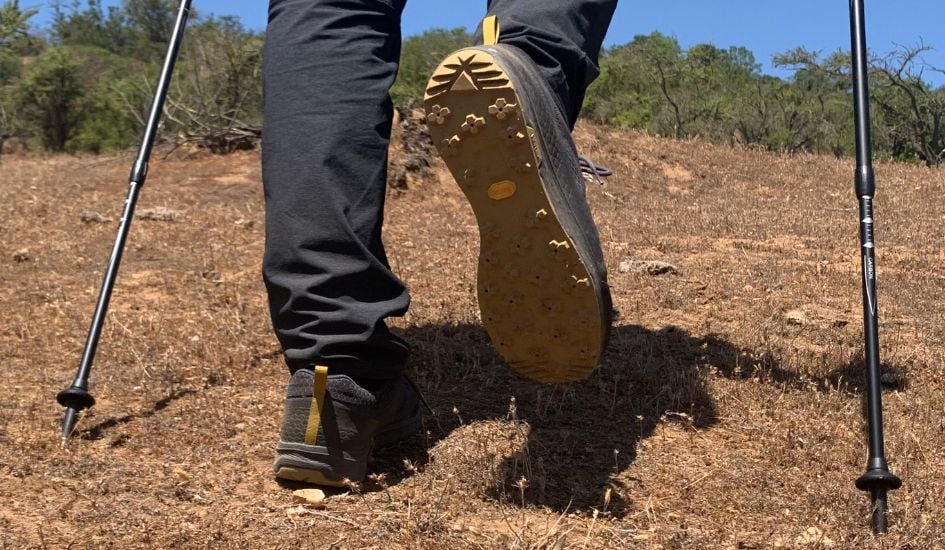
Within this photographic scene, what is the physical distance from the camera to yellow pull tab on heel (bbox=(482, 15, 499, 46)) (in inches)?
80.1

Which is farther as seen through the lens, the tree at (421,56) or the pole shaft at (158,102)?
the tree at (421,56)

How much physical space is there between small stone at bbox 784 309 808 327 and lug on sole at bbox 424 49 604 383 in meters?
1.71

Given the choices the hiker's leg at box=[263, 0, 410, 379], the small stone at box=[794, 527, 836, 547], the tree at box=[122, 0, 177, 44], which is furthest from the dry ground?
the tree at box=[122, 0, 177, 44]

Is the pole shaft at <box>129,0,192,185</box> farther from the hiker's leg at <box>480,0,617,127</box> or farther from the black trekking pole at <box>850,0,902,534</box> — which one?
the black trekking pole at <box>850,0,902,534</box>

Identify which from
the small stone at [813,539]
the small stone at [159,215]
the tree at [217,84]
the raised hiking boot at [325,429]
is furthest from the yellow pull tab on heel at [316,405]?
the tree at [217,84]

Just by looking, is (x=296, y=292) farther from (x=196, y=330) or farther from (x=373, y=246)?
(x=196, y=330)

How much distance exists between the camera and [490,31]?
2.05 m

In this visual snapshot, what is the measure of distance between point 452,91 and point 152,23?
30.7 m

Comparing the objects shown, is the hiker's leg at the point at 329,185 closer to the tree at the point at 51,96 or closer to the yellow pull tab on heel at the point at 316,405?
the yellow pull tab on heel at the point at 316,405

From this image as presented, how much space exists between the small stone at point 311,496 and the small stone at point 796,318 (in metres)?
2.00

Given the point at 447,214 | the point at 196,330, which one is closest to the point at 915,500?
the point at 196,330

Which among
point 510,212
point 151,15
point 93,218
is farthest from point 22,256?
point 151,15

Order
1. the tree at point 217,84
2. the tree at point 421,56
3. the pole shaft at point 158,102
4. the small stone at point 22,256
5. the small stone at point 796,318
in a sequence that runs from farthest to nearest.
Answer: the tree at point 421,56 < the tree at point 217,84 < the small stone at point 22,256 < the small stone at point 796,318 < the pole shaft at point 158,102

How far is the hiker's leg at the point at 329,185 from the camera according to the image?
1.93 metres
